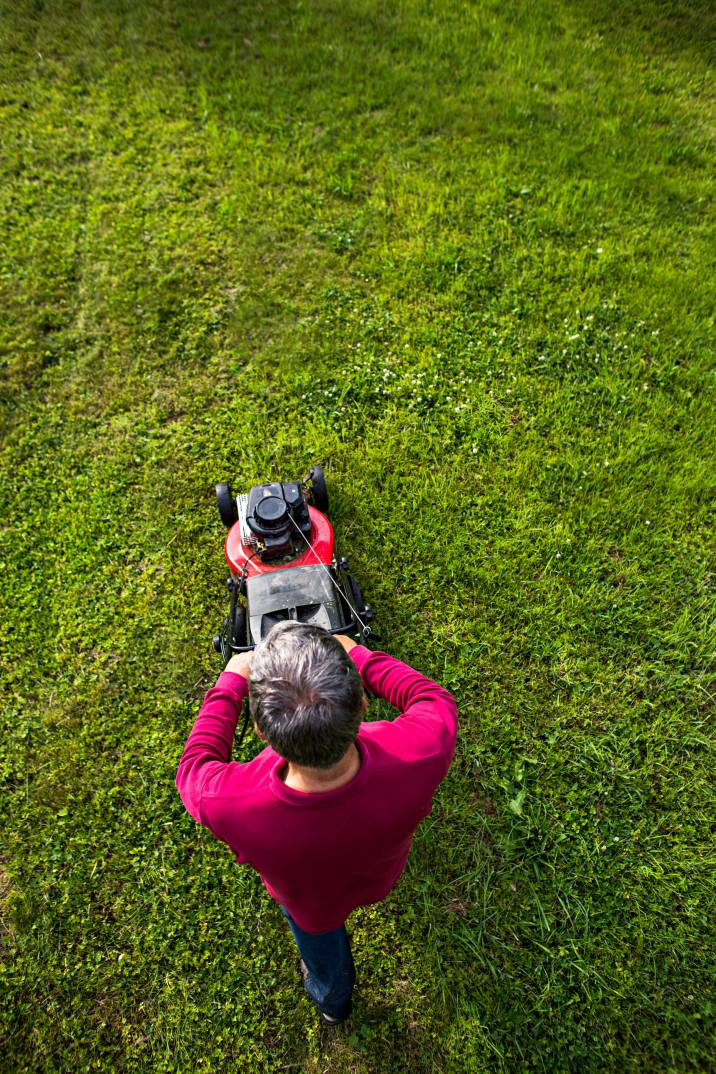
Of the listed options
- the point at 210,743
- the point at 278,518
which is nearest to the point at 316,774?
the point at 210,743

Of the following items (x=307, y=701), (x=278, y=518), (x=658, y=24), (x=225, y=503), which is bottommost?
(x=225, y=503)

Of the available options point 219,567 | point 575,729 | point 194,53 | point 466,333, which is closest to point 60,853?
point 219,567

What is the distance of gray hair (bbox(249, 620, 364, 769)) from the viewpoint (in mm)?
1817

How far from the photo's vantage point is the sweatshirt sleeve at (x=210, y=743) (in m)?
2.12

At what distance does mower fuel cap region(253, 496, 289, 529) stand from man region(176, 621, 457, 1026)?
1.05 metres

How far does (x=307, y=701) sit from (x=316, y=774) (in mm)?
251

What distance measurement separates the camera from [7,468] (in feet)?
15.1

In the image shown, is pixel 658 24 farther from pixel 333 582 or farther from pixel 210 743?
pixel 210 743

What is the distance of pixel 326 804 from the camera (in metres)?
1.93

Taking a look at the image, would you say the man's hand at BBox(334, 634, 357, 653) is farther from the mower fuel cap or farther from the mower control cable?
the mower fuel cap

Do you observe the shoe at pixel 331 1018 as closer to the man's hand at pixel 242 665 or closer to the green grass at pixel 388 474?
the green grass at pixel 388 474

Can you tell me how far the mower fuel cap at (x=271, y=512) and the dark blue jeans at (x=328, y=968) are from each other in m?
1.62

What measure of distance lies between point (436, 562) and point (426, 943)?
1980 mm

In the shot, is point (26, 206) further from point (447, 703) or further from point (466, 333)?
point (447, 703)
